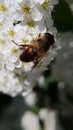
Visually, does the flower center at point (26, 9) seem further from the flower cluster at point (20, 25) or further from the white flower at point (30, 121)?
the white flower at point (30, 121)

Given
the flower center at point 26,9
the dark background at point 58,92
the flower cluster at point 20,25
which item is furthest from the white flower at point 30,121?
the flower center at point 26,9

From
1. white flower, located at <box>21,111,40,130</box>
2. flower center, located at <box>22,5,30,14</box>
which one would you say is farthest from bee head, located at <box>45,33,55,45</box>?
white flower, located at <box>21,111,40,130</box>

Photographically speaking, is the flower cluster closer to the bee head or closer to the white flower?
the bee head

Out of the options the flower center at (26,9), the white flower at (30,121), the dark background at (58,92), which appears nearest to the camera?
the flower center at (26,9)

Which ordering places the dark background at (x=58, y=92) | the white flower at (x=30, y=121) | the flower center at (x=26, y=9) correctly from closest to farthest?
the flower center at (x=26, y=9) → the dark background at (x=58, y=92) → the white flower at (x=30, y=121)

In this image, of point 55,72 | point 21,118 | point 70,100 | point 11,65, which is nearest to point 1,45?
point 11,65

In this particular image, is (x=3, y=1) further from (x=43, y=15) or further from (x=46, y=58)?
(x=46, y=58)

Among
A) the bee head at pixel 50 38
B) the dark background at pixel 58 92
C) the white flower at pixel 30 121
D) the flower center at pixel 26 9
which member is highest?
the flower center at pixel 26 9

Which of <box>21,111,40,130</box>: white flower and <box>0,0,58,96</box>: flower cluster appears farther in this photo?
<box>21,111,40,130</box>: white flower

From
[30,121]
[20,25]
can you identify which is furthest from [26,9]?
[30,121]

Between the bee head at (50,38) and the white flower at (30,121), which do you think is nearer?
the bee head at (50,38)
